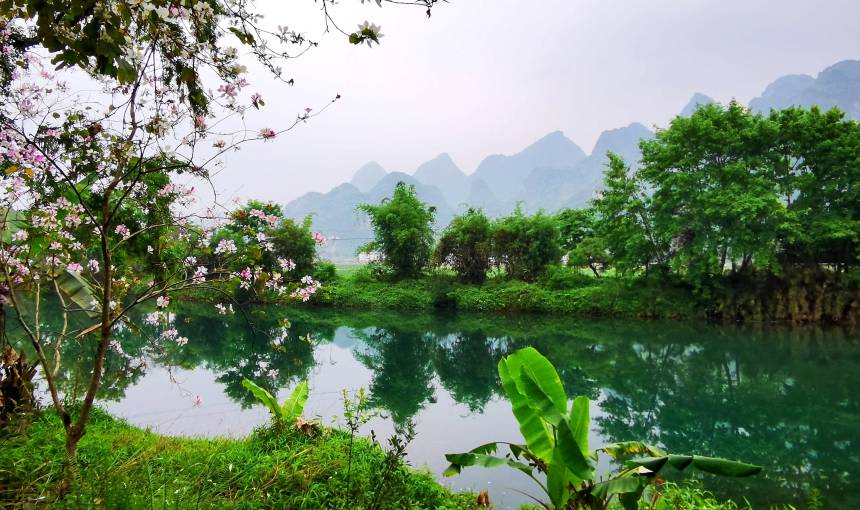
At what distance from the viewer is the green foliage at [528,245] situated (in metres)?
18.8

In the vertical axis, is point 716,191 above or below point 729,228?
above

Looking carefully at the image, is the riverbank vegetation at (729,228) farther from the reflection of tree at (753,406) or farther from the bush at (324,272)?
the bush at (324,272)

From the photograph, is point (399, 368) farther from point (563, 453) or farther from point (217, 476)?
point (563, 453)

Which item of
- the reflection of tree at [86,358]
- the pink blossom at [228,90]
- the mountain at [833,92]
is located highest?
the mountain at [833,92]

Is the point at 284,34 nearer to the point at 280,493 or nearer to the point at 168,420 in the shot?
the point at 280,493

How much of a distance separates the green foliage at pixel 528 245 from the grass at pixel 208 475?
15363 mm

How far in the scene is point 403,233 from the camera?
20.2 metres

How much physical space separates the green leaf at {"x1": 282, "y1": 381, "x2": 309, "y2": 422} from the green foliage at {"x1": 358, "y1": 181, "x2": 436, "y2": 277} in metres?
15.6

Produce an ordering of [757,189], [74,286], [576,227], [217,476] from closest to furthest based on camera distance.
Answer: [217,476], [74,286], [757,189], [576,227]

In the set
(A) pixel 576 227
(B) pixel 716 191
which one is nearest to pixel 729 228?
(B) pixel 716 191

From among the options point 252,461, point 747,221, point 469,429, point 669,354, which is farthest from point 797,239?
point 252,461

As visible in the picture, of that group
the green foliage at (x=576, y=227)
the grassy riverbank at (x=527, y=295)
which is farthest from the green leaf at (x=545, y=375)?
the green foliage at (x=576, y=227)

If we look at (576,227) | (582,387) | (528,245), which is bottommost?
(582,387)

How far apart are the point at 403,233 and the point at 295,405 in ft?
52.0
